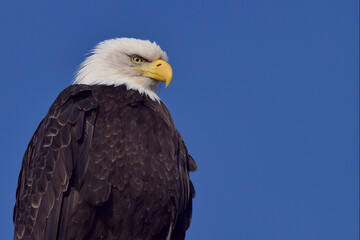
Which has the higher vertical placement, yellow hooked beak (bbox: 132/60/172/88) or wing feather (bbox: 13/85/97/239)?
yellow hooked beak (bbox: 132/60/172/88)

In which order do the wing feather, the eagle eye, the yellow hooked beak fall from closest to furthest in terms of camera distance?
the wing feather, the yellow hooked beak, the eagle eye

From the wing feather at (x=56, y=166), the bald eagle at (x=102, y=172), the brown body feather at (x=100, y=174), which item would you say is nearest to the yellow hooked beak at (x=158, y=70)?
the bald eagle at (x=102, y=172)

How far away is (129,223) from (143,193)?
293mm

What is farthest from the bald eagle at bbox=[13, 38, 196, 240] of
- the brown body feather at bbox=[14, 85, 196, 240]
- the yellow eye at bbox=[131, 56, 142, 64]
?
the yellow eye at bbox=[131, 56, 142, 64]

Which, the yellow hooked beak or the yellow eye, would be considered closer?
the yellow hooked beak

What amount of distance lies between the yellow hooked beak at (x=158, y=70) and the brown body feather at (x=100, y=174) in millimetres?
701

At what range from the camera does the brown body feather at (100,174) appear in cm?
593

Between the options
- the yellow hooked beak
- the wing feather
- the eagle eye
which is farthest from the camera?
the eagle eye

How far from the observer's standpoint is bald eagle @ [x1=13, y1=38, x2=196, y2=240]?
594 cm

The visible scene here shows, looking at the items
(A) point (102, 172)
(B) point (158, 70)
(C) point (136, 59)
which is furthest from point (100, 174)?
(C) point (136, 59)

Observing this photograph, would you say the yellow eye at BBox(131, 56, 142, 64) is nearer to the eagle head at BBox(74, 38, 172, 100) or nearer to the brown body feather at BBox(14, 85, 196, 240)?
the eagle head at BBox(74, 38, 172, 100)

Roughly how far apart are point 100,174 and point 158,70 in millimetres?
1509

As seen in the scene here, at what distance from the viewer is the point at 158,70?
700cm

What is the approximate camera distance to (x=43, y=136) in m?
6.18
